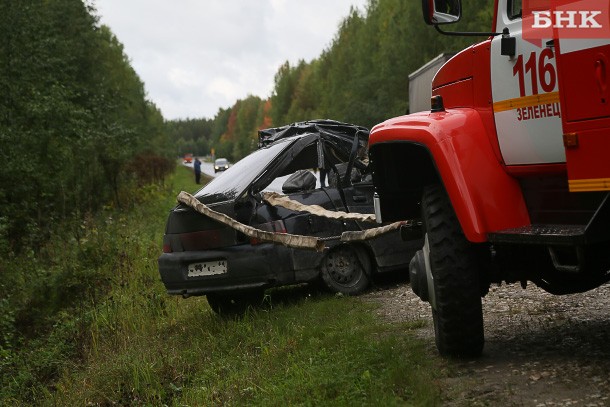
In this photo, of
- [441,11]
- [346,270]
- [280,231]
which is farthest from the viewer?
[346,270]

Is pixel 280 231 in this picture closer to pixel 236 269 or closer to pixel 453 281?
pixel 236 269

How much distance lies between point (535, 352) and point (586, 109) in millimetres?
1889

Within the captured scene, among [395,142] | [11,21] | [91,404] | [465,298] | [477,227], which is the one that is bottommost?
[91,404]

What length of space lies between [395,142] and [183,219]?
3.69 meters

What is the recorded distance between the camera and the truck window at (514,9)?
4.73m

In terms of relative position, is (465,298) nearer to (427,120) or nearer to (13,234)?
(427,120)

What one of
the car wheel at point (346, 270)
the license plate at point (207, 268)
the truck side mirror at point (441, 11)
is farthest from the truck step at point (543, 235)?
the car wheel at point (346, 270)

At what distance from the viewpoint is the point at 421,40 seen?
1827 inches

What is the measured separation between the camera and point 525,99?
4.42m

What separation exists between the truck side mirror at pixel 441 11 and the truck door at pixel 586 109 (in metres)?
0.75

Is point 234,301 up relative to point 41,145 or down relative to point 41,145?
down

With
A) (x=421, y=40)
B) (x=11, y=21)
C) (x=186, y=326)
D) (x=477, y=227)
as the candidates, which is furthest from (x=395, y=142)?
(x=421, y=40)

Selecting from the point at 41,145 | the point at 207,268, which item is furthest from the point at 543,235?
the point at 41,145

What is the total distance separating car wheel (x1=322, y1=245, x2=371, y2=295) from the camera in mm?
8586
